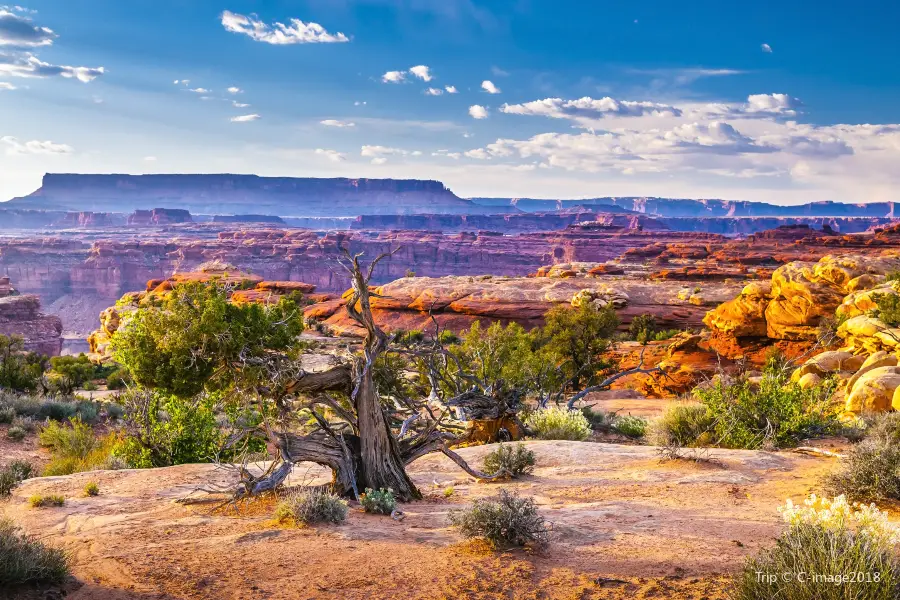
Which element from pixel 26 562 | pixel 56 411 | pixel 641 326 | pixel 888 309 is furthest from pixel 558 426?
pixel 641 326

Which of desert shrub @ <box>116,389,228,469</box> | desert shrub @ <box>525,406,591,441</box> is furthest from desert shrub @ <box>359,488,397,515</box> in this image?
desert shrub @ <box>525,406,591,441</box>

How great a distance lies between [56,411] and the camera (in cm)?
2033

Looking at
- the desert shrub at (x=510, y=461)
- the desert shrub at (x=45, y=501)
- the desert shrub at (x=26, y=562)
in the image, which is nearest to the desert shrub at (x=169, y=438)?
the desert shrub at (x=45, y=501)

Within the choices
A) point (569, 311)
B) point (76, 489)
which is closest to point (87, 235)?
point (569, 311)

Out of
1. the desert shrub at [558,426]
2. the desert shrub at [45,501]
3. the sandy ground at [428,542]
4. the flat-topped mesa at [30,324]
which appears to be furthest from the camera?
the flat-topped mesa at [30,324]

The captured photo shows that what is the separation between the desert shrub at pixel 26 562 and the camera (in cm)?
498

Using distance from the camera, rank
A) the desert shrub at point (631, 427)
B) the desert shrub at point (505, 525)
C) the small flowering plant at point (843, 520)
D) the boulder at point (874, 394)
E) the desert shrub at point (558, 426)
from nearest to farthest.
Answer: the small flowering plant at point (843, 520) < the desert shrub at point (505, 525) < the desert shrub at point (558, 426) < the boulder at point (874, 394) < the desert shrub at point (631, 427)

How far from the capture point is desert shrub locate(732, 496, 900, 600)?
423 centimetres

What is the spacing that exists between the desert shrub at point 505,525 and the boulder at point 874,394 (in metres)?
15.0

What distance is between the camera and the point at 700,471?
35.4ft

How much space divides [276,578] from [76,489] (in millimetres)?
6262

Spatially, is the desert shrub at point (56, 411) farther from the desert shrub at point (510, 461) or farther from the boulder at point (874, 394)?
the boulder at point (874, 394)

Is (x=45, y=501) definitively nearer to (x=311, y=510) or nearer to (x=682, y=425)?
(x=311, y=510)

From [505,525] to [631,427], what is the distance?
41.8ft
